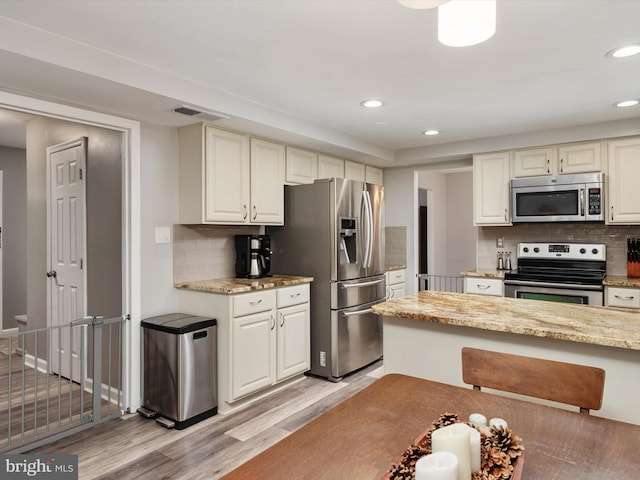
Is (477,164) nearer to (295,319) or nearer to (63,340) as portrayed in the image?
(295,319)

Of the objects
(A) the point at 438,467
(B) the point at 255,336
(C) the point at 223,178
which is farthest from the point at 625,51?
(B) the point at 255,336

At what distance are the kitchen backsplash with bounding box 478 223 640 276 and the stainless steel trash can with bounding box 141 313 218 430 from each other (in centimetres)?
319

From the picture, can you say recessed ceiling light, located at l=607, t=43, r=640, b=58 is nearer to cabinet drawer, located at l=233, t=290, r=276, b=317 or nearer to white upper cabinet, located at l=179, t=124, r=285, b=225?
white upper cabinet, located at l=179, t=124, r=285, b=225

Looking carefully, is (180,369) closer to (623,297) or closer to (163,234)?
(163,234)

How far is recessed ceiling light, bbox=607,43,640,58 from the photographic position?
7.37 ft

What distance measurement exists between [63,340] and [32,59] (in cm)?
274

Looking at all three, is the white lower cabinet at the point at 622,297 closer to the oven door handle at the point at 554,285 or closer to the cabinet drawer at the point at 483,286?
the oven door handle at the point at 554,285

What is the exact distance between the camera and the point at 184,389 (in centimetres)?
282

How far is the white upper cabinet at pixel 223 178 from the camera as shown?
10.4ft

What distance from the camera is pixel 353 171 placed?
4.86 meters

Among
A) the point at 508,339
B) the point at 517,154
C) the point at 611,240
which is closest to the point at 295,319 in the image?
the point at 508,339

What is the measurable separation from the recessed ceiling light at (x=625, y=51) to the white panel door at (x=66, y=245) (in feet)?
12.5

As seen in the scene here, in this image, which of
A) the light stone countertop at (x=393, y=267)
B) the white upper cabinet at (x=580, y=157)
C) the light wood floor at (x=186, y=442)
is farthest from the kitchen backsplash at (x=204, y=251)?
the white upper cabinet at (x=580, y=157)

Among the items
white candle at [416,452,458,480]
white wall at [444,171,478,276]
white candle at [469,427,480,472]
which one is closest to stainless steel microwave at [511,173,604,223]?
white wall at [444,171,478,276]
